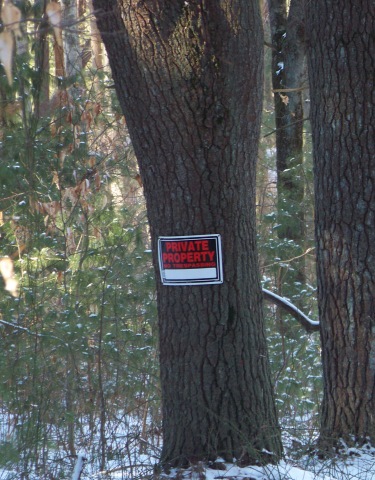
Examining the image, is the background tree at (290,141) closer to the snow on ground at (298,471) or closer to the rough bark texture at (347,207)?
the rough bark texture at (347,207)

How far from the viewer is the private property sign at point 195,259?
3.75 meters

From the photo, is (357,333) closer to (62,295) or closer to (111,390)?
(111,390)

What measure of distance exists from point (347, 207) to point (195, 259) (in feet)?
5.01

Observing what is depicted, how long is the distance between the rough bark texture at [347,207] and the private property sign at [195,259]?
143 centimetres

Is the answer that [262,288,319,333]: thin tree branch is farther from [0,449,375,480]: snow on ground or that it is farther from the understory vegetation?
[0,449,375,480]: snow on ground

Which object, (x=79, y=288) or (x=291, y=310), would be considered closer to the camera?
(x=291, y=310)

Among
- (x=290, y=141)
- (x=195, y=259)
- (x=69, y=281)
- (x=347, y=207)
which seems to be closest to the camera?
(x=195, y=259)

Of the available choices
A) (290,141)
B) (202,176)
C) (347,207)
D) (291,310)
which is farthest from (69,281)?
(202,176)

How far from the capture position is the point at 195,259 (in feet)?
12.4

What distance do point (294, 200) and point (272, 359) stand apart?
209cm

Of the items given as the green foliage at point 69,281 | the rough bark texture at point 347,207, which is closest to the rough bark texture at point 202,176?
the rough bark texture at point 347,207

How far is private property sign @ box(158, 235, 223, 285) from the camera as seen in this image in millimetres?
3746

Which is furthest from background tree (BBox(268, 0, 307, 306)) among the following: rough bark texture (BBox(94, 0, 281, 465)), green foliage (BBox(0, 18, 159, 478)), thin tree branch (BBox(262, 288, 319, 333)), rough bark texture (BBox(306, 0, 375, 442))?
rough bark texture (BBox(94, 0, 281, 465))

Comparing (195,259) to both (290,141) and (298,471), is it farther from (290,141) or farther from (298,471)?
(290,141)
